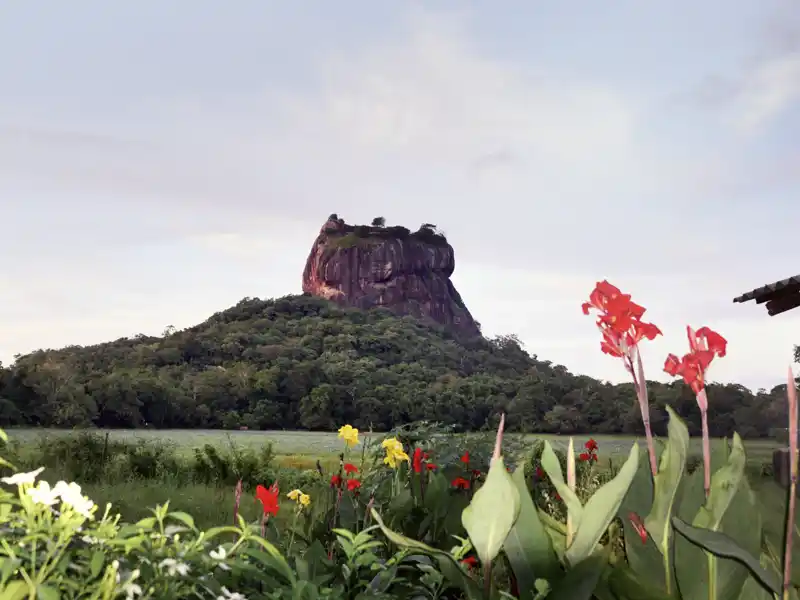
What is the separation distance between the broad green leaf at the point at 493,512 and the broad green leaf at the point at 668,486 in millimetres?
265

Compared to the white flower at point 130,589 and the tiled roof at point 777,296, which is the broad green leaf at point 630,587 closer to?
the white flower at point 130,589

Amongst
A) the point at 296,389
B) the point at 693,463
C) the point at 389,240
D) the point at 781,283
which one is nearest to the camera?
the point at 781,283

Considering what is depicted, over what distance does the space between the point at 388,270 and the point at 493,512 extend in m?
47.3

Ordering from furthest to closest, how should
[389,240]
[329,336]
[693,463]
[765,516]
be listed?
[389,240] → [329,336] → [693,463] → [765,516]

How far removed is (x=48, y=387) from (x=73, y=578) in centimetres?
1504

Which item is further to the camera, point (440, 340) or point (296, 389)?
point (440, 340)

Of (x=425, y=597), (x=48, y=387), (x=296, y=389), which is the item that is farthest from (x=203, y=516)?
(x=296, y=389)

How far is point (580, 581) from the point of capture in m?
1.13

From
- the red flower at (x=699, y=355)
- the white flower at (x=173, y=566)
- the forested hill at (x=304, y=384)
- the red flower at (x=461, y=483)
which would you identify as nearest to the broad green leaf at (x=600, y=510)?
the red flower at (x=699, y=355)

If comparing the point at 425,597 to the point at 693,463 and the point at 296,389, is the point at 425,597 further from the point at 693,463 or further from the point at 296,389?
the point at 296,389

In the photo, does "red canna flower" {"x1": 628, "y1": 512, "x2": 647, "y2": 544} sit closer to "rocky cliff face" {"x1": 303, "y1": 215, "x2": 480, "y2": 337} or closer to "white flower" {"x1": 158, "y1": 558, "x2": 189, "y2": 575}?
"white flower" {"x1": 158, "y1": 558, "x2": 189, "y2": 575}

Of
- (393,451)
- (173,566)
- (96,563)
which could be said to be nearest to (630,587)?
(173,566)

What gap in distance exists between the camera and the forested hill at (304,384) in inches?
538

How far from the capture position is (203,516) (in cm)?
577
